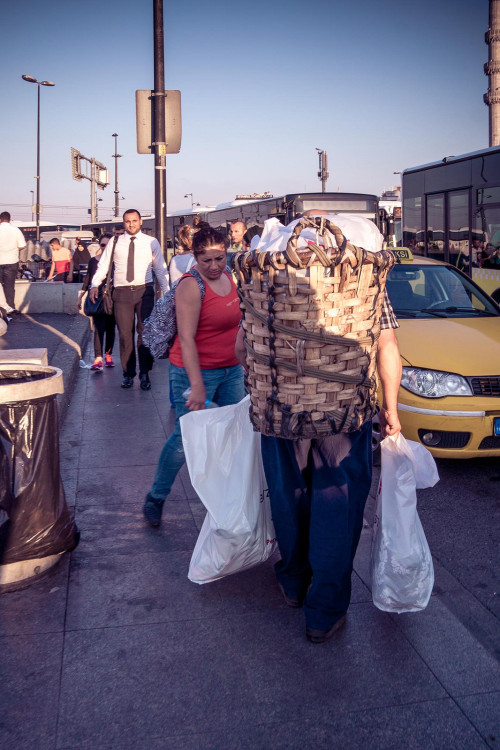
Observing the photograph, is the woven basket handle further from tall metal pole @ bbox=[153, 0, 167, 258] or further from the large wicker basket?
tall metal pole @ bbox=[153, 0, 167, 258]

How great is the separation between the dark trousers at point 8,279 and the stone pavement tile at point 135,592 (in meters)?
11.1

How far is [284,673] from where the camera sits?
9.80 ft

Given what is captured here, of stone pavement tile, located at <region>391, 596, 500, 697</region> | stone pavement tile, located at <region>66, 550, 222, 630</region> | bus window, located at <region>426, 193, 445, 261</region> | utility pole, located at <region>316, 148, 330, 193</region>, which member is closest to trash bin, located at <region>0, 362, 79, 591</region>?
stone pavement tile, located at <region>66, 550, 222, 630</region>

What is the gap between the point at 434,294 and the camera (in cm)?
711

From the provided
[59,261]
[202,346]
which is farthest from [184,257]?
[59,261]

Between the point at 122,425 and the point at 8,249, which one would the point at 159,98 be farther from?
the point at 8,249

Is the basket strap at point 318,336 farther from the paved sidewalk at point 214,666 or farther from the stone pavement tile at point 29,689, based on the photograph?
the stone pavement tile at point 29,689

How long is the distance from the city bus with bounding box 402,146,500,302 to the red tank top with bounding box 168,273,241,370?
8974 mm

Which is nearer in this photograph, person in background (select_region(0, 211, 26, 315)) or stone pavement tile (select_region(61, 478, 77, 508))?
stone pavement tile (select_region(61, 478, 77, 508))

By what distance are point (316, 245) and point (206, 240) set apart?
1.45 m

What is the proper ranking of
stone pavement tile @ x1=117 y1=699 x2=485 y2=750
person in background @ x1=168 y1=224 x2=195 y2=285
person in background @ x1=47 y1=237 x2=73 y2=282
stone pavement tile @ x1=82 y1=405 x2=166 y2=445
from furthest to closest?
person in background @ x1=47 y1=237 x2=73 y2=282, person in background @ x1=168 y1=224 x2=195 y2=285, stone pavement tile @ x1=82 y1=405 x2=166 y2=445, stone pavement tile @ x1=117 y1=699 x2=485 y2=750

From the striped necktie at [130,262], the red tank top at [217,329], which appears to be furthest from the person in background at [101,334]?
the red tank top at [217,329]

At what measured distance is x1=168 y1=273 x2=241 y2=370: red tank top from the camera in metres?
4.23

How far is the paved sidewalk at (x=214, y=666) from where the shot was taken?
2627mm
